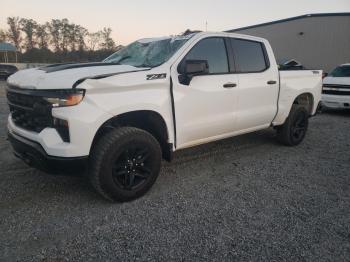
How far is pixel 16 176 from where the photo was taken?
384 centimetres

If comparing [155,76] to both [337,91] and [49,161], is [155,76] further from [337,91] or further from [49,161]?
[337,91]

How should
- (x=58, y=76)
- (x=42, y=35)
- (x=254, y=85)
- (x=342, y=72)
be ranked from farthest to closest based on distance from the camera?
(x=42, y=35)
(x=342, y=72)
(x=254, y=85)
(x=58, y=76)

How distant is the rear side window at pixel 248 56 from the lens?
4.25 meters

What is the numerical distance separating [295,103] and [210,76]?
8.51ft

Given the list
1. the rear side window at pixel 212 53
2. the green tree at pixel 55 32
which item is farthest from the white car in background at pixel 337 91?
the green tree at pixel 55 32

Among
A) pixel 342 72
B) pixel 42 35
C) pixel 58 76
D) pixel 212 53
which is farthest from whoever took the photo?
pixel 42 35

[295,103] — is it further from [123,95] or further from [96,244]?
[96,244]

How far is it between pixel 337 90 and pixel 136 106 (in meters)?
8.35

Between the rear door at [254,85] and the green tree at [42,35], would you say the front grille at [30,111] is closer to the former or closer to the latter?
the rear door at [254,85]

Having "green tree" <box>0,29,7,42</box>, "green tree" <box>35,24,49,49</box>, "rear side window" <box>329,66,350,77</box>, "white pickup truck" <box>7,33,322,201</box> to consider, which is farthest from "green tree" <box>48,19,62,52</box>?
"white pickup truck" <box>7,33,322,201</box>

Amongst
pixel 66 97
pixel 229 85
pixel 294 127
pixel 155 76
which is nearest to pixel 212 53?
pixel 229 85

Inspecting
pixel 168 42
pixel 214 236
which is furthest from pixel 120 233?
pixel 168 42

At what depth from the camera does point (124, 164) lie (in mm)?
3152

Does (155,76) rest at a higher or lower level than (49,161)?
higher
